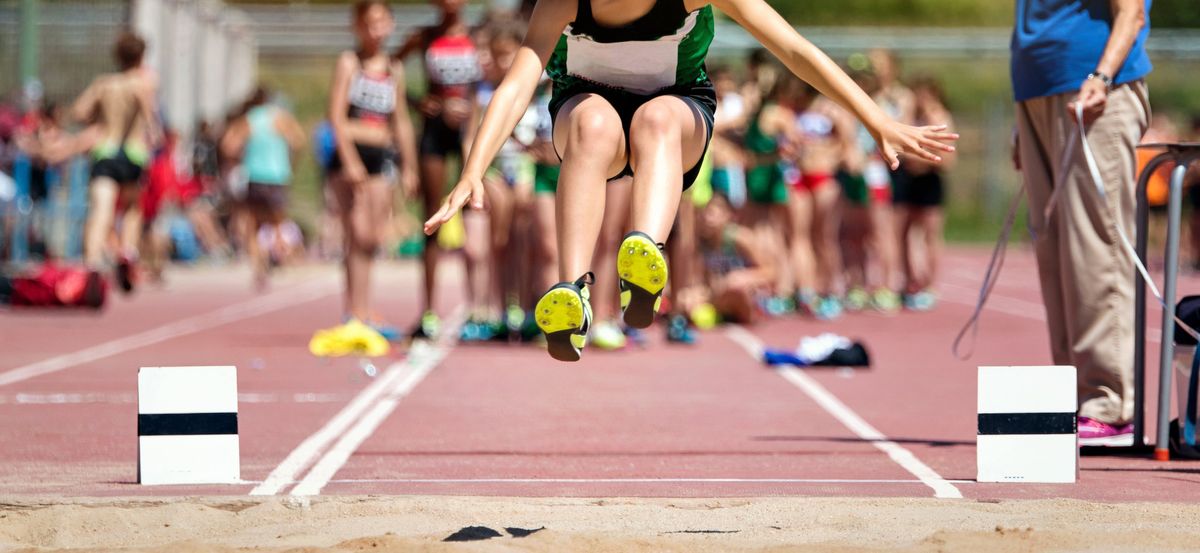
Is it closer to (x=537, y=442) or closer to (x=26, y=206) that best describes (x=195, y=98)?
(x=26, y=206)

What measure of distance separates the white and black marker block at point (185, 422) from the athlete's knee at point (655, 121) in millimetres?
1521

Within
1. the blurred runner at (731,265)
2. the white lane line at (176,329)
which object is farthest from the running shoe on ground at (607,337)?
the white lane line at (176,329)

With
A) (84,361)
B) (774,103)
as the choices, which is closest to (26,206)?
(774,103)

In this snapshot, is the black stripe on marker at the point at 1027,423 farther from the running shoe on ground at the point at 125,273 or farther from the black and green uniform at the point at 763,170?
the running shoe on ground at the point at 125,273

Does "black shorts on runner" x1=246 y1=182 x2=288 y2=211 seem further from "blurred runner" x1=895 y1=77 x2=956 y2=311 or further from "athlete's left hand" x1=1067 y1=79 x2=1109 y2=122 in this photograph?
"athlete's left hand" x1=1067 y1=79 x2=1109 y2=122

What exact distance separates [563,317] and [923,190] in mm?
12131

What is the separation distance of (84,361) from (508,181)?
129 inches

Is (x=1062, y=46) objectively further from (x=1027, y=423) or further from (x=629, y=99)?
(x=629, y=99)

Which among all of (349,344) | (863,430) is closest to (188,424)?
(863,430)

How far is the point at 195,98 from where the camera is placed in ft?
91.4

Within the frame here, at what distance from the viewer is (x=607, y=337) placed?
11711 mm

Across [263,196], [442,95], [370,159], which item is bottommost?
[263,196]

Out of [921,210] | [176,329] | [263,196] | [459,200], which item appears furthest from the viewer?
[263,196]

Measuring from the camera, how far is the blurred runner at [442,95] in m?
12.0
